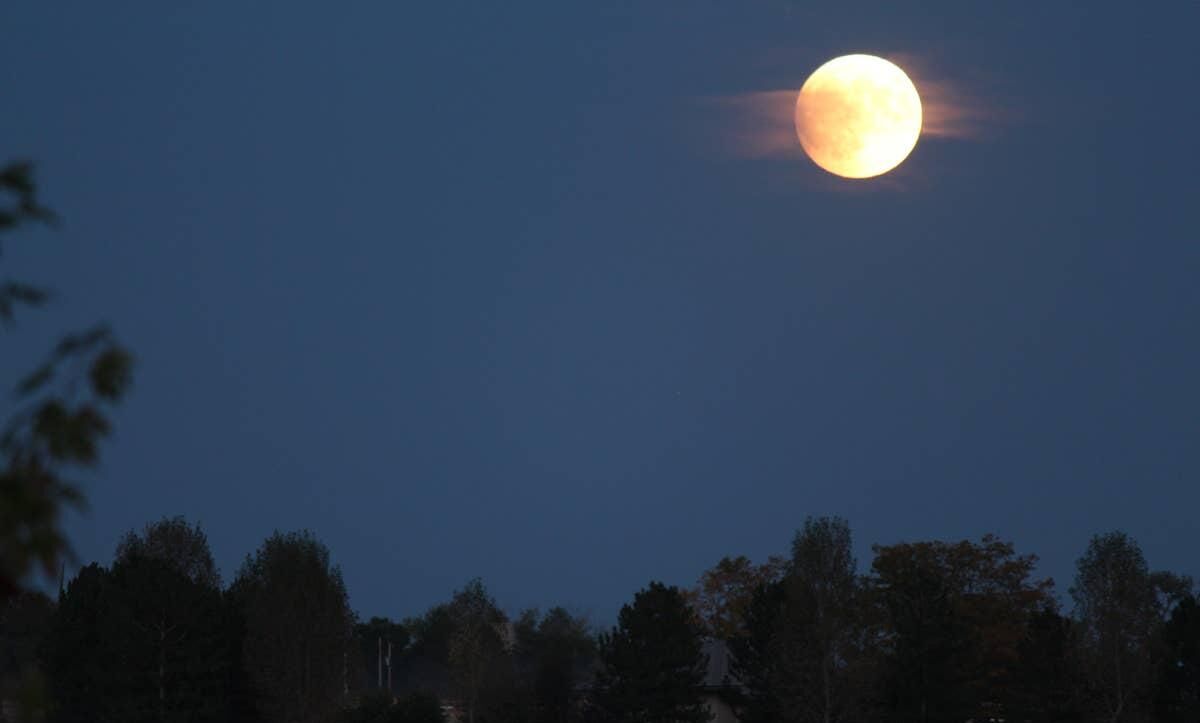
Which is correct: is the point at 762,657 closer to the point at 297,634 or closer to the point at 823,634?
the point at 823,634

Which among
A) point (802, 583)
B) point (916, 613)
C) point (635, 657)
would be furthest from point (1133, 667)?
point (635, 657)

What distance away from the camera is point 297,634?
77.4m

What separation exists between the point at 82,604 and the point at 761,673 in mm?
37029

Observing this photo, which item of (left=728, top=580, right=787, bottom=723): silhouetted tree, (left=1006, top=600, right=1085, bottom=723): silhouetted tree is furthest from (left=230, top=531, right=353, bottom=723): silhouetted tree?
(left=1006, top=600, right=1085, bottom=723): silhouetted tree

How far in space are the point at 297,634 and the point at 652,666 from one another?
18116 mm

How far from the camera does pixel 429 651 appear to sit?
170 metres

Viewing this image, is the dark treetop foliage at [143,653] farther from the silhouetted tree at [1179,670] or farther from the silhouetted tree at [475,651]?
the silhouetted tree at [1179,670]

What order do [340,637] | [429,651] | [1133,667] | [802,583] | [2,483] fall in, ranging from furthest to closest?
[429,651], [340,637], [802,583], [1133,667], [2,483]

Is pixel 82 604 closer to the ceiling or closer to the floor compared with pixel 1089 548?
closer to the ceiling

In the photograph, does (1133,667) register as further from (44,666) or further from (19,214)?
(19,214)

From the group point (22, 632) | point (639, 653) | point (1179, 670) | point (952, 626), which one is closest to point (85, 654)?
point (22, 632)

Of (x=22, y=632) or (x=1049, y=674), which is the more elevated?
(x=22, y=632)

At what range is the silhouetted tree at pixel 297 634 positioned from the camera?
76.1 metres

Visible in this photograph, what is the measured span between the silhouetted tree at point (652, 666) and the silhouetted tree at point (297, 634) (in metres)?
13.6
